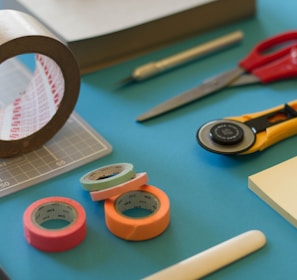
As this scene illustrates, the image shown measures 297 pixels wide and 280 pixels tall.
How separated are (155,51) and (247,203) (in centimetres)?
32

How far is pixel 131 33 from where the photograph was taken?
0.86 meters

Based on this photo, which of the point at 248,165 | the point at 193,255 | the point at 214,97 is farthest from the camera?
the point at 214,97

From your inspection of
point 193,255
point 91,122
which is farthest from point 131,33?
point 193,255

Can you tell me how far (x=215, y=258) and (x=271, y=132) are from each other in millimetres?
197

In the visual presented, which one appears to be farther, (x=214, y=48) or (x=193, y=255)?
(x=214, y=48)

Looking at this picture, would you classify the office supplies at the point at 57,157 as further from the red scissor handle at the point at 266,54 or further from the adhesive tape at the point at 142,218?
the red scissor handle at the point at 266,54

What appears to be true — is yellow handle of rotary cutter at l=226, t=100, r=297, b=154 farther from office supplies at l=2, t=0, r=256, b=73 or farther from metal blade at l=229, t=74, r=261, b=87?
office supplies at l=2, t=0, r=256, b=73

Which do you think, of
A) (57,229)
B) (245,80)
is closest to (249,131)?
(245,80)

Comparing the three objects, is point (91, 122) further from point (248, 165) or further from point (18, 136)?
point (248, 165)

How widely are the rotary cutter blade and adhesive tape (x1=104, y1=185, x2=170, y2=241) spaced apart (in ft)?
0.33

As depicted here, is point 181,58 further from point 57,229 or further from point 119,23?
point 57,229

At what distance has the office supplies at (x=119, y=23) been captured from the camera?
2.75 feet

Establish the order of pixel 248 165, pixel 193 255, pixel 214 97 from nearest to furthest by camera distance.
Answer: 1. pixel 193 255
2. pixel 248 165
3. pixel 214 97

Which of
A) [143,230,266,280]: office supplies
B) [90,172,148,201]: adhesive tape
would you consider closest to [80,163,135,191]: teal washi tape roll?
[90,172,148,201]: adhesive tape
